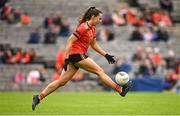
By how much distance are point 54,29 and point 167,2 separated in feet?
25.8

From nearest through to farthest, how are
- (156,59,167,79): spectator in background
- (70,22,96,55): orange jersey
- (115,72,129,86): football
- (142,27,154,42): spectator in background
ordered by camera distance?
(70,22,96,55): orange jersey, (115,72,129,86): football, (156,59,167,79): spectator in background, (142,27,154,42): spectator in background

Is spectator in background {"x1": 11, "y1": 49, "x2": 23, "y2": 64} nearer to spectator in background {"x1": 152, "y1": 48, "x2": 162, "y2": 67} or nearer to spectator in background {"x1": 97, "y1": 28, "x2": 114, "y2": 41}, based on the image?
spectator in background {"x1": 97, "y1": 28, "x2": 114, "y2": 41}

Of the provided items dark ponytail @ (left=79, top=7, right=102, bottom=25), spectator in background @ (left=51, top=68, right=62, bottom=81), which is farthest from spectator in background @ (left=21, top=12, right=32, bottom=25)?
dark ponytail @ (left=79, top=7, right=102, bottom=25)

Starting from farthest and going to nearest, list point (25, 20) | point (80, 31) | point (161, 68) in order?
1. point (25, 20)
2. point (161, 68)
3. point (80, 31)

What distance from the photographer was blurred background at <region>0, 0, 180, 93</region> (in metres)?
35.9

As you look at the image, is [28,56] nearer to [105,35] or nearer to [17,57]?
[17,57]

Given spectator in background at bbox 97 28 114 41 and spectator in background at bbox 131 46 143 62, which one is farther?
spectator in background at bbox 97 28 114 41

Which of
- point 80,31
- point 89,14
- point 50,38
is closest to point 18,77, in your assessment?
point 50,38

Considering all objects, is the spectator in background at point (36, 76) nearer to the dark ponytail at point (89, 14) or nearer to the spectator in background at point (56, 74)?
the spectator in background at point (56, 74)

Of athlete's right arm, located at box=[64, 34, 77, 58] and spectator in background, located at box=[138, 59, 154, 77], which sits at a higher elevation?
athlete's right arm, located at box=[64, 34, 77, 58]

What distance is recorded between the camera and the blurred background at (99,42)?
118 ft

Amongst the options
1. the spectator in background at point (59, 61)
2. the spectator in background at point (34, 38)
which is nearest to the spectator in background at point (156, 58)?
the spectator in background at point (59, 61)

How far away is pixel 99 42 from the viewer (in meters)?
38.8

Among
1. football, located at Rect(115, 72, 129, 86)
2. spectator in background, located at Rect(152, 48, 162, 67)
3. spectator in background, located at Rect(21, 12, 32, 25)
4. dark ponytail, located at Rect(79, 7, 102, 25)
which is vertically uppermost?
dark ponytail, located at Rect(79, 7, 102, 25)
